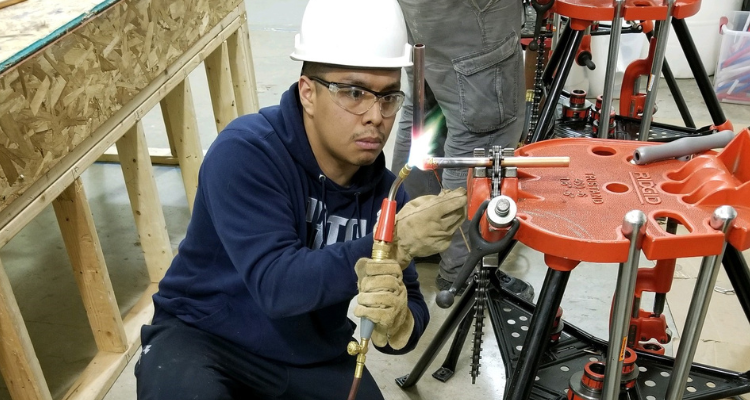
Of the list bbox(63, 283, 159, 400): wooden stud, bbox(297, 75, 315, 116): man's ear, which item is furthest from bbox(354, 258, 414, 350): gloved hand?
bbox(63, 283, 159, 400): wooden stud

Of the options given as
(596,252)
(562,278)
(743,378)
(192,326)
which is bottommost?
(743,378)

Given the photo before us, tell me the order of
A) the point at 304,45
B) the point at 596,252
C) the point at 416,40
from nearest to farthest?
1. the point at 596,252
2. the point at 304,45
3. the point at 416,40

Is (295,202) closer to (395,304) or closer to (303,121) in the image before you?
(303,121)

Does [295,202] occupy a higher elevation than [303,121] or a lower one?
lower

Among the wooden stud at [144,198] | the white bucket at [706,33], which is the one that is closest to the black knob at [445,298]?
the wooden stud at [144,198]

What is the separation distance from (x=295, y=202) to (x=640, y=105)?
1670 millimetres

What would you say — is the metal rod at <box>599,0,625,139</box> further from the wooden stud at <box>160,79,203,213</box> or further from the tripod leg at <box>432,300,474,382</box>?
the wooden stud at <box>160,79,203,213</box>

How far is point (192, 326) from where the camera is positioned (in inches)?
62.3

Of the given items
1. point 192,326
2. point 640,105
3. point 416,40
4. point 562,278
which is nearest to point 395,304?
point 562,278

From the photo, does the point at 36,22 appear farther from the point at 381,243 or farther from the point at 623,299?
the point at 623,299

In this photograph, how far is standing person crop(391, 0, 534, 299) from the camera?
2123 mm

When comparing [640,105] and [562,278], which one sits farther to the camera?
[640,105]

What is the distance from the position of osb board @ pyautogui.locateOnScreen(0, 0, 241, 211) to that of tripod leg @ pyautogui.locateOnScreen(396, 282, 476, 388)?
1.15 meters

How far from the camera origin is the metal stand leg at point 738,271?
144 centimetres
